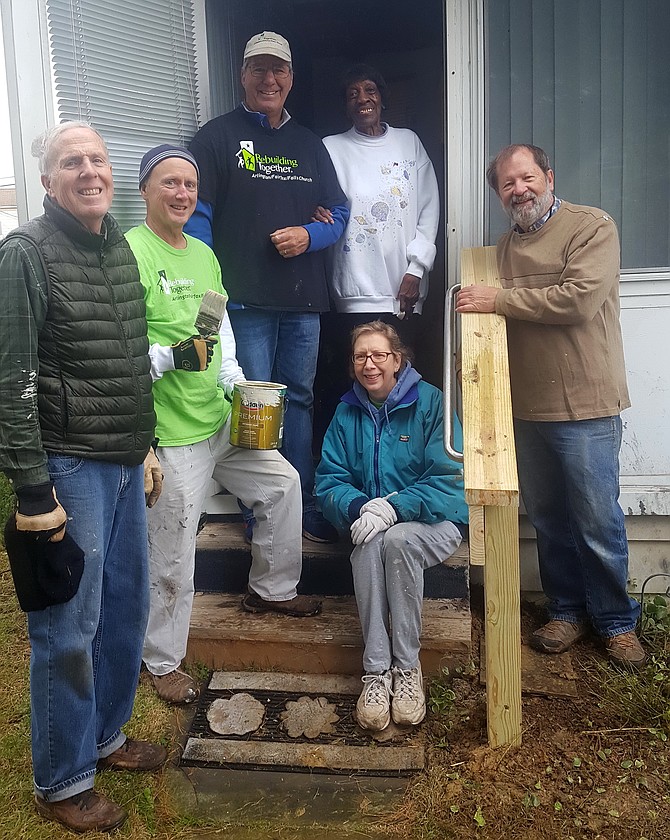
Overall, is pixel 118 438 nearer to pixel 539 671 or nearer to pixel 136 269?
pixel 136 269

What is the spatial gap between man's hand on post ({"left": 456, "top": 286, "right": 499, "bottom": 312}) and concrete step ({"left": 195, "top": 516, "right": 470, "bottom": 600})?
1059 mm

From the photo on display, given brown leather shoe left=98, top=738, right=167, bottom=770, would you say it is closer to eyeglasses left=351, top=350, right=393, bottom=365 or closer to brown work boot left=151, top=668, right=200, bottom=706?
brown work boot left=151, top=668, right=200, bottom=706

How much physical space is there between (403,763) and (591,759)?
22.7 inches

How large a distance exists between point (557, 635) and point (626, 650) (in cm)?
26

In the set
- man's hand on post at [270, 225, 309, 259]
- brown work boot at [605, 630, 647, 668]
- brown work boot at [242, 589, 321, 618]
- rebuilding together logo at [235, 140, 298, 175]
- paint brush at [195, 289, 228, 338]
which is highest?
rebuilding together logo at [235, 140, 298, 175]

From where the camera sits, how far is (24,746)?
2625 millimetres

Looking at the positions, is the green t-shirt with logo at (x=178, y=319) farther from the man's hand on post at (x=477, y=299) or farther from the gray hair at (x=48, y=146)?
the man's hand on post at (x=477, y=299)

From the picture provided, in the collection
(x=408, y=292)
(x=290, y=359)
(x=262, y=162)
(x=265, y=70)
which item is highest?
(x=265, y=70)

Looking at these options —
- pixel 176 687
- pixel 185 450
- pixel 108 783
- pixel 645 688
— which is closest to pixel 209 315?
pixel 185 450

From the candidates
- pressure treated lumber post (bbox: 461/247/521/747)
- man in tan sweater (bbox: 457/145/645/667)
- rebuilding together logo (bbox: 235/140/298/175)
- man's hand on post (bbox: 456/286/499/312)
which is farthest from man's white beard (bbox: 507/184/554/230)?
rebuilding together logo (bbox: 235/140/298/175)

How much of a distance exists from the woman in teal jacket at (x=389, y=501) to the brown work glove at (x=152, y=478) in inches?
26.2

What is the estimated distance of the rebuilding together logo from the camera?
312 cm

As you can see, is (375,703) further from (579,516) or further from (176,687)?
(579,516)

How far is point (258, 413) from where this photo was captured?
2.62 meters
